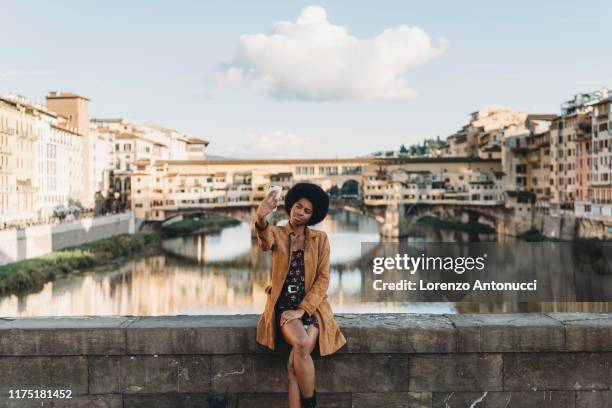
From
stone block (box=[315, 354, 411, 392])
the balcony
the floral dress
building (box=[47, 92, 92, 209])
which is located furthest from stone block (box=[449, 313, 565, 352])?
building (box=[47, 92, 92, 209])

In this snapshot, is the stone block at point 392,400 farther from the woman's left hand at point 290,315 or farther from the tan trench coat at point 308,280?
the woman's left hand at point 290,315

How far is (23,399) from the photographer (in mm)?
3564

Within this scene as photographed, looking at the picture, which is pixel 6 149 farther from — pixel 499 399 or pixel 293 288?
pixel 499 399

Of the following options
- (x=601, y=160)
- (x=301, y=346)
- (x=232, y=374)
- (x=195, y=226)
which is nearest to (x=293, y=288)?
(x=301, y=346)

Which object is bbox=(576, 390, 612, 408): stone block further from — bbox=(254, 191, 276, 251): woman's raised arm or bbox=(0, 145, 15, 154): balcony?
bbox=(0, 145, 15, 154): balcony

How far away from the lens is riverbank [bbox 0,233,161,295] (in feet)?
71.5

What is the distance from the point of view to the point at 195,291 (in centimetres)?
2284

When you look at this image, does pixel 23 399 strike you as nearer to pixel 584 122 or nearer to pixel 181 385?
pixel 181 385

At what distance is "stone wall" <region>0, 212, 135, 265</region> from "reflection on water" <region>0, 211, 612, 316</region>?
2248 millimetres

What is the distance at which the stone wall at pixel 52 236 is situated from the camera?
24.8 metres

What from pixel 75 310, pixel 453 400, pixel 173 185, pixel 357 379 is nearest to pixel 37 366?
pixel 357 379

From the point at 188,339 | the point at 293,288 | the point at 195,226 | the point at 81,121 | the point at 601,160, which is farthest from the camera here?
the point at 195,226

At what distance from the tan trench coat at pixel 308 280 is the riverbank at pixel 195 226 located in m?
39.9

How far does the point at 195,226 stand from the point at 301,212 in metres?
45.9
